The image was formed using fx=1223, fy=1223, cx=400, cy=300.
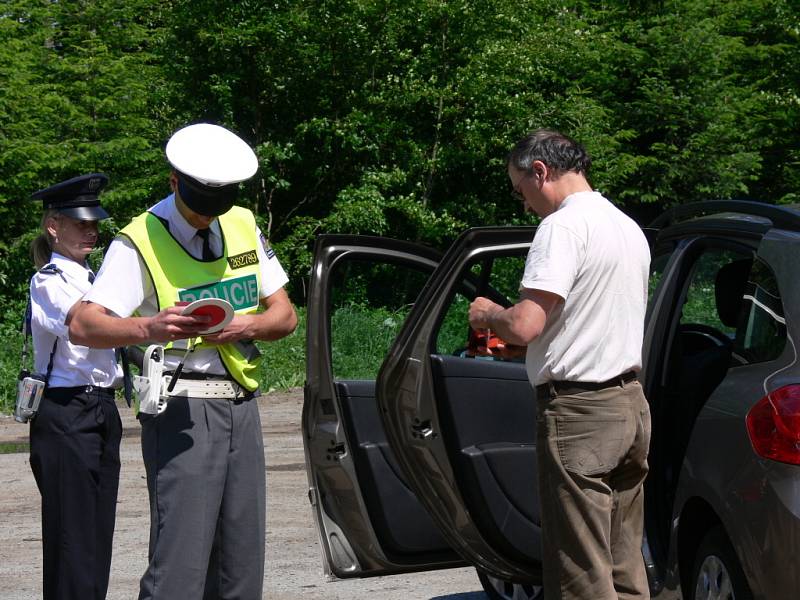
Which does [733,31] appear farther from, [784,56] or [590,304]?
[590,304]

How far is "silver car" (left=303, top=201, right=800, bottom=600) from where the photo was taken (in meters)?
3.94

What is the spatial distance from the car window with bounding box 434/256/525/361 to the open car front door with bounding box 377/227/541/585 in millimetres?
37

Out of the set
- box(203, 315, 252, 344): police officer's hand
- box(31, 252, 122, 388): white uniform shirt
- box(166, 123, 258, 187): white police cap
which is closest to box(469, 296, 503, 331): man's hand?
box(203, 315, 252, 344): police officer's hand

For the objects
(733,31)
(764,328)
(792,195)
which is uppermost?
(733,31)

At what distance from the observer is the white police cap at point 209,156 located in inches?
137

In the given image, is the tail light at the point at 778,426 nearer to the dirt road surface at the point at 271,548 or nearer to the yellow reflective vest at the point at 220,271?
the yellow reflective vest at the point at 220,271

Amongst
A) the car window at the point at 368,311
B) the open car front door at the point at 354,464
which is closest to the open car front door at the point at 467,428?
the open car front door at the point at 354,464

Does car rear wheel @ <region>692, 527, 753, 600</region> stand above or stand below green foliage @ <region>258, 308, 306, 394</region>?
above

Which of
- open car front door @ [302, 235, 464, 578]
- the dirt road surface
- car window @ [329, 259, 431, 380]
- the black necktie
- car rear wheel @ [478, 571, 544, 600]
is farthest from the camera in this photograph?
car window @ [329, 259, 431, 380]

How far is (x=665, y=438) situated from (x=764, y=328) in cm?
86

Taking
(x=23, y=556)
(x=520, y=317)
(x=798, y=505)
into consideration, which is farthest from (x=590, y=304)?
(x=23, y=556)

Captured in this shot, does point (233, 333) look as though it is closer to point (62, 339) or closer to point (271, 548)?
point (62, 339)

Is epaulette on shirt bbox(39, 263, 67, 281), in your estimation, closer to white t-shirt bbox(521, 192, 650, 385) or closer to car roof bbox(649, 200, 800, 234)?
white t-shirt bbox(521, 192, 650, 385)

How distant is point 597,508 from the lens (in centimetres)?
375
